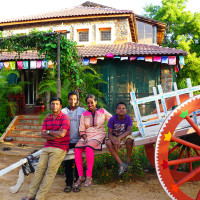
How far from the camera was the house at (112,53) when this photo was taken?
371 inches

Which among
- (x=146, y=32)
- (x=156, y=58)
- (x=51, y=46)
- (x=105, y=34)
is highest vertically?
(x=146, y=32)

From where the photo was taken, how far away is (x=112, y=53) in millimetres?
9297

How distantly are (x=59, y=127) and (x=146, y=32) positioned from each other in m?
15.5

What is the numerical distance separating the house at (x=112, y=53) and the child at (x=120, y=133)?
5.92 metres

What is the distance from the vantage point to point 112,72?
10125mm

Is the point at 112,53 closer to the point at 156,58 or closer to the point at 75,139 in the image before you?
the point at 156,58

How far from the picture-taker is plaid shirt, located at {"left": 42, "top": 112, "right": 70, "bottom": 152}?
3.21m

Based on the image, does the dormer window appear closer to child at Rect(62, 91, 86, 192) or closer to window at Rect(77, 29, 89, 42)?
window at Rect(77, 29, 89, 42)

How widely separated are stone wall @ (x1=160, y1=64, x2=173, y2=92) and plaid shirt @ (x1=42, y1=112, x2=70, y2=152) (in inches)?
302

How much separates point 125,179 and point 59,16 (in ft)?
32.9

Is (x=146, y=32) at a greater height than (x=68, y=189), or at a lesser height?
greater

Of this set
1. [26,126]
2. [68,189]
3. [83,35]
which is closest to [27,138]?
[26,126]

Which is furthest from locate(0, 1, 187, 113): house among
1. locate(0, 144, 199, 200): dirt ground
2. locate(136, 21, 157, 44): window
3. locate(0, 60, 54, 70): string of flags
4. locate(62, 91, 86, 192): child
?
locate(0, 144, 199, 200): dirt ground

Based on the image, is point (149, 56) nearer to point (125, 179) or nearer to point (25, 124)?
point (25, 124)
